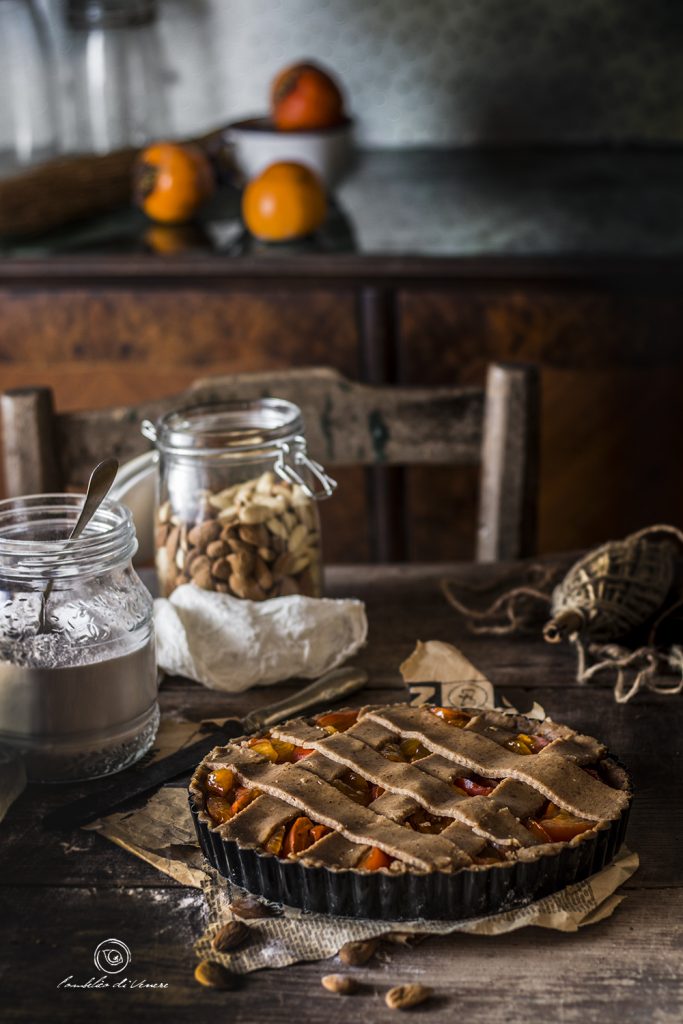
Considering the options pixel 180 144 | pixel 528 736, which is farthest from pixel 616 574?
pixel 180 144

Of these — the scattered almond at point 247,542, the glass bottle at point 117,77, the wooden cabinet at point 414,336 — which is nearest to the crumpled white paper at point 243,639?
the scattered almond at point 247,542

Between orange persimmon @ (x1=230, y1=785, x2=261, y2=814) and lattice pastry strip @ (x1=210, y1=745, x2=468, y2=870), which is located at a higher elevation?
lattice pastry strip @ (x1=210, y1=745, x2=468, y2=870)

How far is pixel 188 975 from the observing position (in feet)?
2.25

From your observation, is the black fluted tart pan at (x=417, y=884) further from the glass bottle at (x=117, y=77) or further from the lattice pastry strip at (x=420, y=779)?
the glass bottle at (x=117, y=77)

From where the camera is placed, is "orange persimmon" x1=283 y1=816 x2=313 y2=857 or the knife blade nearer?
"orange persimmon" x1=283 y1=816 x2=313 y2=857

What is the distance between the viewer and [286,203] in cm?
196

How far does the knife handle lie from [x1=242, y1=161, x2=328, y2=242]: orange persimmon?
1.10 m

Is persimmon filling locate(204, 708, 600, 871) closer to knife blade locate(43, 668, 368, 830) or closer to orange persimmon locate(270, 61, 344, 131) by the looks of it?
knife blade locate(43, 668, 368, 830)

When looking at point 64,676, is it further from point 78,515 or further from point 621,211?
point 621,211

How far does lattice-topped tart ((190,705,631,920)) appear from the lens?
27.9 inches

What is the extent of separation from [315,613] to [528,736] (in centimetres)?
26

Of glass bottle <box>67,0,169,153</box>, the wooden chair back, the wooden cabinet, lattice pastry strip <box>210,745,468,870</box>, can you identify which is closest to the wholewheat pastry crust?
lattice pastry strip <box>210,745,468,870</box>

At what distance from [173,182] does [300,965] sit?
1.67m

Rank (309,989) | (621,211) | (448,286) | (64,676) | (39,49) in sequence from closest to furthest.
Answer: (309,989) → (64,676) → (448,286) → (621,211) → (39,49)
